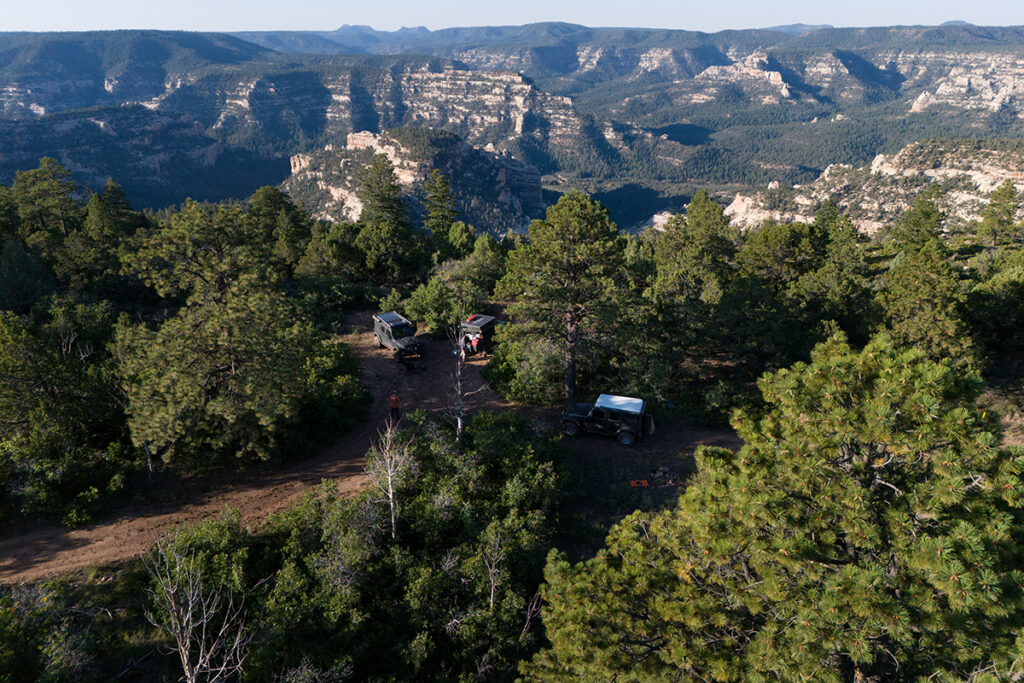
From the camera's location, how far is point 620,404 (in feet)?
77.5

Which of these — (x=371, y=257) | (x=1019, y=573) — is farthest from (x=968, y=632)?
(x=371, y=257)

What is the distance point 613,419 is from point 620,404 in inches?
29.6

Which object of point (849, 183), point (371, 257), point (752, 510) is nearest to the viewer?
point (752, 510)

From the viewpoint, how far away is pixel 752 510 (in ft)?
29.8

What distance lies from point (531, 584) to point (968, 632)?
11.3 m

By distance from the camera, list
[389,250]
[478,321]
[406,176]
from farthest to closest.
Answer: [406,176], [389,250], [478,321]

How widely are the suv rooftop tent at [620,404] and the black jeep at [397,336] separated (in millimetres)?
12448

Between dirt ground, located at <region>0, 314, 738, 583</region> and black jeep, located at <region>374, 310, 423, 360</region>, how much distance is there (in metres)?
1.01

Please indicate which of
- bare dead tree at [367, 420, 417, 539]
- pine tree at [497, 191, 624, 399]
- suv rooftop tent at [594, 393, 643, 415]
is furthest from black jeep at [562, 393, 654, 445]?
bare dead tree at [367, 420, 417, 539]

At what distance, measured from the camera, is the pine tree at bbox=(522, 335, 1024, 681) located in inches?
306

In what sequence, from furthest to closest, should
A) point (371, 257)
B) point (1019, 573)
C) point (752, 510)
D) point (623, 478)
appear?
point (371, 257), point (623, 478), point (752, 510), point (1019, 573)

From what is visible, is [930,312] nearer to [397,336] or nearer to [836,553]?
[836,553]

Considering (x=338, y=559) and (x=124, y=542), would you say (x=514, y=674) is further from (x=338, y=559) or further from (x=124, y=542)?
(x=124, y=542)

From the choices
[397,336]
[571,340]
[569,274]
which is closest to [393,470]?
[571,340]
